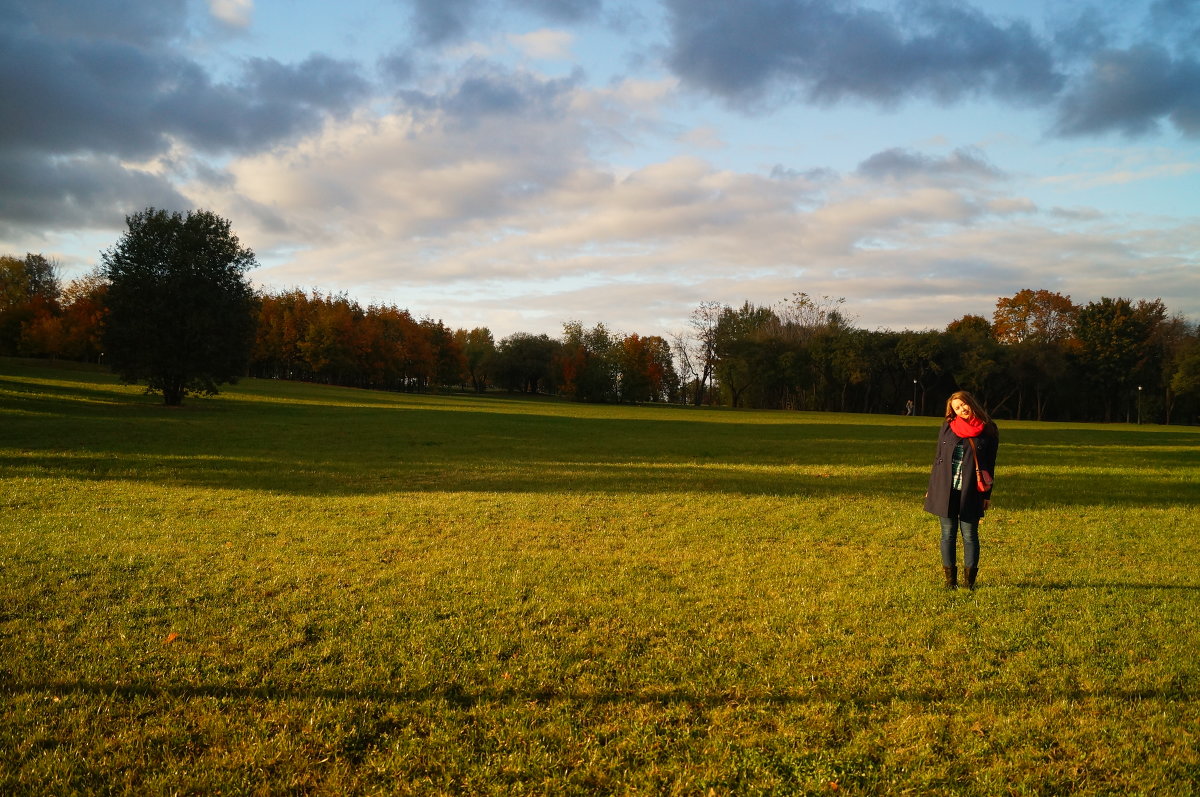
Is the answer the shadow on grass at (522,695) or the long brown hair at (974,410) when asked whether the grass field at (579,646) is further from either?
the long brown hair at (974,410)

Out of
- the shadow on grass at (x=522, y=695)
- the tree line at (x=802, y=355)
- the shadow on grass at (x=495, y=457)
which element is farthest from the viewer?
the tree line at (x=802, y=355)

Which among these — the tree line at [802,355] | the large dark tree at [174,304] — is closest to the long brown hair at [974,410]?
the large dark tree at [174,304]

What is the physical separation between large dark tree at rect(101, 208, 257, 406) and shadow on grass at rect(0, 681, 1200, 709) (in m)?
34.1

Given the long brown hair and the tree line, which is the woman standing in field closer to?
the long brown hair

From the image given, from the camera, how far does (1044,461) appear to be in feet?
79.6

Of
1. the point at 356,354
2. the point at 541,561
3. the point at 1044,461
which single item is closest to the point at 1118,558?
the point at 541,561

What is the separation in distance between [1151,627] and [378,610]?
7826 mm

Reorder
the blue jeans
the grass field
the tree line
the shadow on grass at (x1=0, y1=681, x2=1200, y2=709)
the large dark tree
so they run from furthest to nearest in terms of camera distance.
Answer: the tree line
the large dark tree
the blue jeans
the shadow on grass at (x1=0, y1=681, x2=1200, y2=709)
the grass field

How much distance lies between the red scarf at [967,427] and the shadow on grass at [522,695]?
340 cm

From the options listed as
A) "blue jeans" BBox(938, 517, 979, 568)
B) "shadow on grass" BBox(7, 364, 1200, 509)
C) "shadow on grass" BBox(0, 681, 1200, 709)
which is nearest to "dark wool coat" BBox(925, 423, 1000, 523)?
"blue jeans" BBox(938, 517, 979, 568)

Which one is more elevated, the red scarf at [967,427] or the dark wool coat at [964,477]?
the red scarf at [967,427]

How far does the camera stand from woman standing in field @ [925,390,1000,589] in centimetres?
828

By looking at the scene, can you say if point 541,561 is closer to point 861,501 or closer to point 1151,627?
point 1151,627

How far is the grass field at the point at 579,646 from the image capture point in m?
4.40
